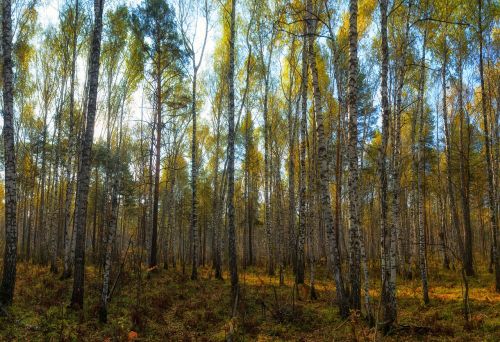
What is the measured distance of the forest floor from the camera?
6934mm

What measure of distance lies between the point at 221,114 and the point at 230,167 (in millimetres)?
8819

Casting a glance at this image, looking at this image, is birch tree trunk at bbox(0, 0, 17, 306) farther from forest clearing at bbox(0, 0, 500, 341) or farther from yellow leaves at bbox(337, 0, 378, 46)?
yellow leaves at bbox(337, 0, 378, 46)

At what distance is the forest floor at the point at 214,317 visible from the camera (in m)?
6.93

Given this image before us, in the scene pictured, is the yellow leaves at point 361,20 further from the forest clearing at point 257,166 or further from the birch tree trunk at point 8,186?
the birch tree trunk at point 8,186

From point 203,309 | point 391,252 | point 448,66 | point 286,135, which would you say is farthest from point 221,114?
point 391,252

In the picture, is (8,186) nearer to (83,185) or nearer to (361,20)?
(83,185)

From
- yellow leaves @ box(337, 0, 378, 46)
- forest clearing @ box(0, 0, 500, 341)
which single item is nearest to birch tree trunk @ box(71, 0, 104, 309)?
forest clearing @ box(0, 0, 500, 341)

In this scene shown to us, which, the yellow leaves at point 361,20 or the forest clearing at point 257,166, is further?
the yellow leaves at point 361,20

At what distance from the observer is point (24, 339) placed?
20.2 feet

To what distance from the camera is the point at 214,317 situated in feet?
28.6

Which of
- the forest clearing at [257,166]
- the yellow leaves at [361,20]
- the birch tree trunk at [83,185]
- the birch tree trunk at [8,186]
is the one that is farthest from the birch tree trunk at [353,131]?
the birch tree trunk at [8,186]

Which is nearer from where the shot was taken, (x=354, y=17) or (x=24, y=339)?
(x=24, y=339)

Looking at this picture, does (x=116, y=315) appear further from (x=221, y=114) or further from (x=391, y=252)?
(x=221, y=114)

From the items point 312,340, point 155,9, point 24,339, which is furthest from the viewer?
point 155,9
